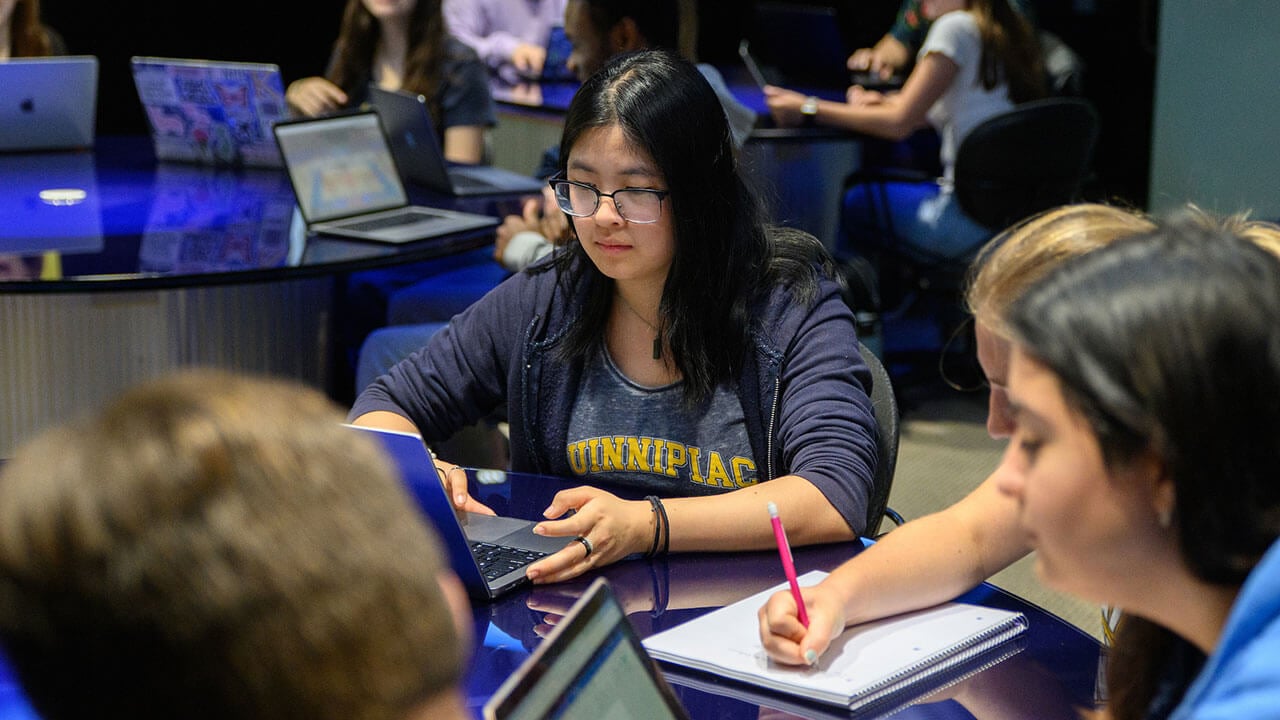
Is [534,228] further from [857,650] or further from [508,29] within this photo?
[508,29]

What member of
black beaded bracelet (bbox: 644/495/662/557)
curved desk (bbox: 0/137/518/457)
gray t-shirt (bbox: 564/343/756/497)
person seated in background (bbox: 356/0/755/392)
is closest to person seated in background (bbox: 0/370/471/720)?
black beaded bracelet (bbox: 644/495/662/557)

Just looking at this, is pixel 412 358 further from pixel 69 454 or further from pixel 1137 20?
pixel 1137 20

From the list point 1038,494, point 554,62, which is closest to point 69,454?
point 1038,494

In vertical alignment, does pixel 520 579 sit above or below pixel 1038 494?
below

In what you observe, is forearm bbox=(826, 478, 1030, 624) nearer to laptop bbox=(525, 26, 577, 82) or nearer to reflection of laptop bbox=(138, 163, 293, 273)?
reflection of laptop bbox=(138, 163, 293, 273)

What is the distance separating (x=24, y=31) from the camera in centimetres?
411

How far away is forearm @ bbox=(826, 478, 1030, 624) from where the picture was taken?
4.18ft

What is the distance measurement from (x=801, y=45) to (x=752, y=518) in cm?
406

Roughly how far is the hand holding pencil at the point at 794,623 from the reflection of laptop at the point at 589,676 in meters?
0.28

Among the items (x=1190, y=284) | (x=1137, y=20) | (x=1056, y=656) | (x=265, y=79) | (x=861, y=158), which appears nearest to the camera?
(x=1190, y=284)

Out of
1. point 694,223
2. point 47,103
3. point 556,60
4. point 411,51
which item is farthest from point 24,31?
point 694,223

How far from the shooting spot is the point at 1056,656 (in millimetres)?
1236

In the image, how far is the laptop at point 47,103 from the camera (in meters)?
3.51

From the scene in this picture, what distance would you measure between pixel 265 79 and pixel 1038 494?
2.95 meters
